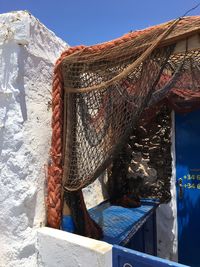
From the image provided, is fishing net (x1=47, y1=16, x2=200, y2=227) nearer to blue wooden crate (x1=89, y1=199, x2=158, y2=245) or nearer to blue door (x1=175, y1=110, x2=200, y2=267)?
blue wooden crate (x1=89, y1=199, x2=158, y2=245)

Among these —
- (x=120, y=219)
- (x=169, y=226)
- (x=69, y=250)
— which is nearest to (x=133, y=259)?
(x=69, y=250)

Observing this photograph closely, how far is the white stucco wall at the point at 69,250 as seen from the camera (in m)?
1.70

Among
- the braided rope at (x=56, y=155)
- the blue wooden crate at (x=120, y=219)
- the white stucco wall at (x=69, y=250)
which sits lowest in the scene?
the blue wooden crate at (x=120, y=219)

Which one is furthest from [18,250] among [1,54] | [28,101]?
[1,54]

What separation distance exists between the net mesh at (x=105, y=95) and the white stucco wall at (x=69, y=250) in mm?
342

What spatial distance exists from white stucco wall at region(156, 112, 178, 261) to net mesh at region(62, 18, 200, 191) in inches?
76.2

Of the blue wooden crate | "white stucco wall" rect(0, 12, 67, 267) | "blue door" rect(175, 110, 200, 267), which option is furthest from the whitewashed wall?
"blue door" rect(175, 110, 200, 267)

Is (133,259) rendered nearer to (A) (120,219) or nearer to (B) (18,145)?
(B) (18,145)

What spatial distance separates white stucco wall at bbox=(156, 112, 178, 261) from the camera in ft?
12.4

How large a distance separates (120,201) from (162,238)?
94 cm

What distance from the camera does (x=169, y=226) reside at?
→ 3.81 m

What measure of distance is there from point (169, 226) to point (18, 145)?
107 inches

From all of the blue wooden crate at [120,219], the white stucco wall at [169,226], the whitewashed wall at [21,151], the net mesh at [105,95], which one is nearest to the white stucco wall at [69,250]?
the whitewashed wall at [21,151]

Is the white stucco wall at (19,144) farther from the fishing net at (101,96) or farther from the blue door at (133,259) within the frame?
the blue door at (133,259)
